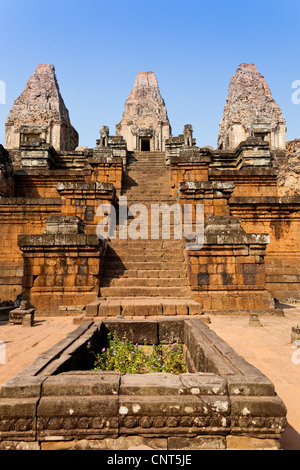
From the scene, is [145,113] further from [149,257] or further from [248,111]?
[149,257]

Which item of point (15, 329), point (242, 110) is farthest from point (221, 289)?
point (242, 110)

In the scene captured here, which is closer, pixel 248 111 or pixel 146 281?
pixel 146 281

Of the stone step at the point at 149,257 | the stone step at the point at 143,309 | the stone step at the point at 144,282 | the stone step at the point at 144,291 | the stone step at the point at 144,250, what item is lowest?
the stone step at the point at 143,309

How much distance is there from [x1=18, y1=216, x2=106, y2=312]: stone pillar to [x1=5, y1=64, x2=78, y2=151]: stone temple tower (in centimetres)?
2435

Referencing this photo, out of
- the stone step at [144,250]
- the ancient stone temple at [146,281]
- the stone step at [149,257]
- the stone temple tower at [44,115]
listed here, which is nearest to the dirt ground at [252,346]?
the ancient stone temple at [146,281]

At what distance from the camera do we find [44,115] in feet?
98.2

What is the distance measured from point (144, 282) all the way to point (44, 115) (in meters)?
30.1

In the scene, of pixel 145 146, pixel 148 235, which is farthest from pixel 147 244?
pixel 145 146

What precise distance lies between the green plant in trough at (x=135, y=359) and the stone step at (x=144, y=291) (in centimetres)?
223

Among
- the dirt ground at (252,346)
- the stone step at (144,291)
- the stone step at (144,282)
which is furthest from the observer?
the stone step at (144,282)

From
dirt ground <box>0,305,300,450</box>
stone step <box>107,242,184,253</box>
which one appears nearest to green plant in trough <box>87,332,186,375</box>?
dirt ground <box>0,305,300,450</box>

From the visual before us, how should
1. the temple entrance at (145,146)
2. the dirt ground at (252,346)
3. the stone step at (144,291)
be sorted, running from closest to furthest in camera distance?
1. the dirt ground at (252,346)
2. the stone step at (144,291)
3. the temple entrance at (145,146)

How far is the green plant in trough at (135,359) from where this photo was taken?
3.02 m

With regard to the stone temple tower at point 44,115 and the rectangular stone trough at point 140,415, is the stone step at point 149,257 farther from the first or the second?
the stone temple tower at point 44,115
